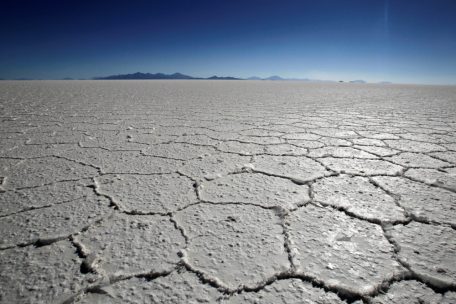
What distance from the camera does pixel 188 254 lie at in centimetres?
78

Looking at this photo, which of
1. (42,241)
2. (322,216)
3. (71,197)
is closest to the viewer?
(42,241)

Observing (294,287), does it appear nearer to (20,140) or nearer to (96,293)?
(96,293)

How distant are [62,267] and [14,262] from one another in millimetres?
150

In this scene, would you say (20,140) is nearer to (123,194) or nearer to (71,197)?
(71,197)

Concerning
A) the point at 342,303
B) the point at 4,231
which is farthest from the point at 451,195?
the point at 4,231

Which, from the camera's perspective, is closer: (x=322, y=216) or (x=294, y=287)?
(x=294, y=287)

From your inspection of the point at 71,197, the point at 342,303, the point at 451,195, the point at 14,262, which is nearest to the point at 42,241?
the point at 14,262

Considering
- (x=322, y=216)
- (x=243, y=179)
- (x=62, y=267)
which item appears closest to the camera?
(x=62, y=267)

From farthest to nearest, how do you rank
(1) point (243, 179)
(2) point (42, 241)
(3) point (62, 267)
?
1. (1) point (243, 179)
2. (2) point (42, 241)
3. (3) point (62, 267)

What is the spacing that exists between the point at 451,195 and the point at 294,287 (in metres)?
0.97

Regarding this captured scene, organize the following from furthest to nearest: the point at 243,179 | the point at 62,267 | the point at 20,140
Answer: the point at 20,140 → the point at 243,179 → the point at 62,267

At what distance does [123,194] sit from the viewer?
116 centimetres

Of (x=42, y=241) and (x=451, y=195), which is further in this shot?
(x=451, y=195)

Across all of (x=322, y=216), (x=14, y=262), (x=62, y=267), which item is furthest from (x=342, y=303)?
(x=14, y=262)
